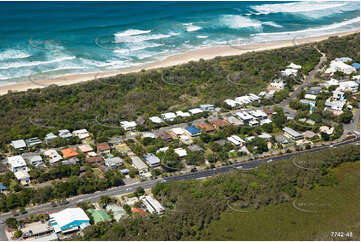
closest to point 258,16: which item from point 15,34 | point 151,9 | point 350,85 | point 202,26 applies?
point 202,26

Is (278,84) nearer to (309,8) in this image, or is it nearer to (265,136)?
(265,136)

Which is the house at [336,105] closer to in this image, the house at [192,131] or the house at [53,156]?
the house at [192,131]

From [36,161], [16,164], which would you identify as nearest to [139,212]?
[36,161]

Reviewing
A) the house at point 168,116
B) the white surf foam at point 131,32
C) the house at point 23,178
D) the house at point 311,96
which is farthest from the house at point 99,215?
the white surf foam at point 131,32

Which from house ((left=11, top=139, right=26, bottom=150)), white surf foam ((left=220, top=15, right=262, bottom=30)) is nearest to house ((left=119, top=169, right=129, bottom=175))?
house ((left=11, top=139, right=26, bottom=150))

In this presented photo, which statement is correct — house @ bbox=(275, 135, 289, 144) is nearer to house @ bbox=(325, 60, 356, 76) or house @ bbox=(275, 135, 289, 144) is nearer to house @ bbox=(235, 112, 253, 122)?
house @ bbox=(235, 112, 253, 122)

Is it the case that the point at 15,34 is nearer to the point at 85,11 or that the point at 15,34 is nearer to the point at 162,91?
the point at 85,11
